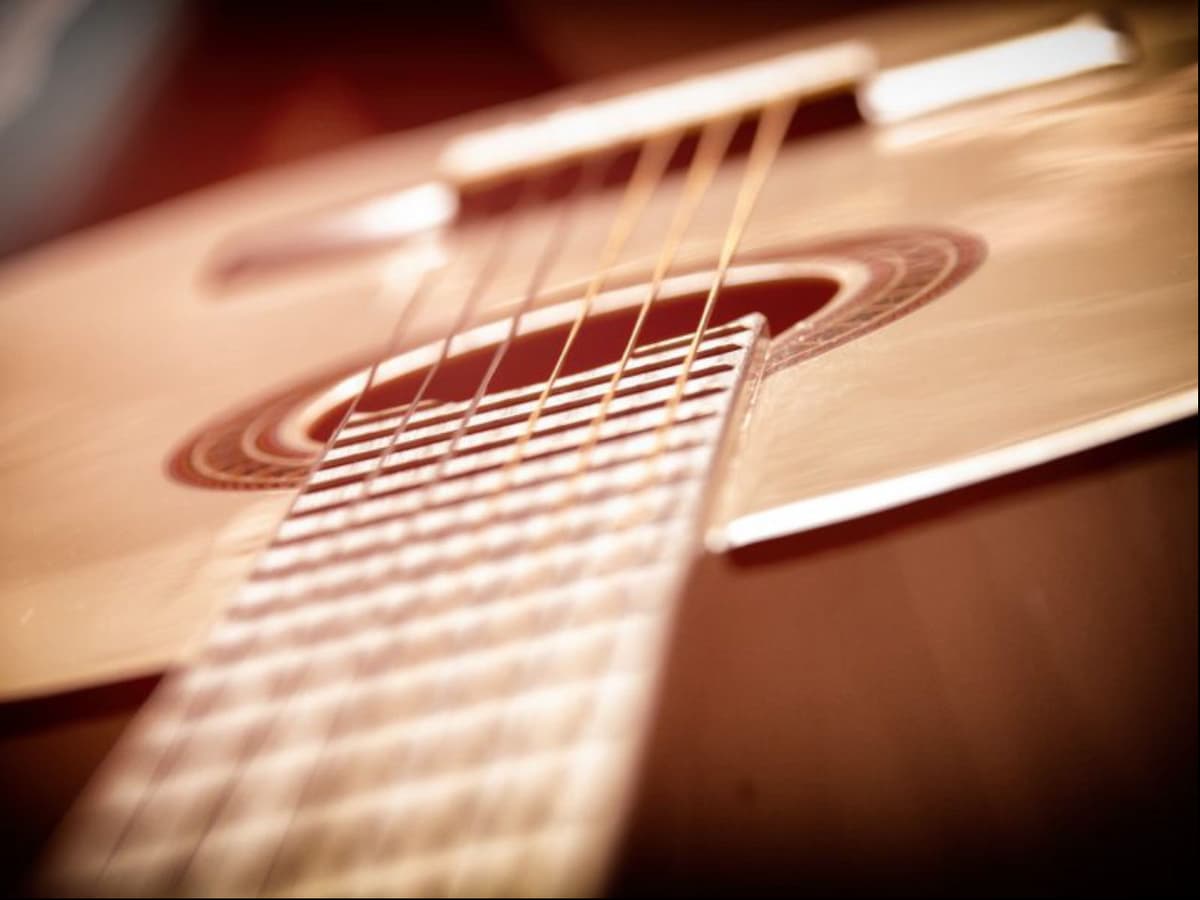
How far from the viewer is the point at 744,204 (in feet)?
2.77

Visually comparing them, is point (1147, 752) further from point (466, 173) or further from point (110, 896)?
point (466, 173)

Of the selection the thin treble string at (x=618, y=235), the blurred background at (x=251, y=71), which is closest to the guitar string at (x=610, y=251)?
the thin treble string at (x=618, y=235)

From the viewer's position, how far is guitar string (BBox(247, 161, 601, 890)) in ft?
1.13

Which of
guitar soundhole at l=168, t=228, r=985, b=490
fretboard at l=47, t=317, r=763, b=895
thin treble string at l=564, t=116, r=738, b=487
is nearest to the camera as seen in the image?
fretboard at l=47, t=317, r=763, b=895

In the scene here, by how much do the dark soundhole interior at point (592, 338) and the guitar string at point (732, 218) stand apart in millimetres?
21

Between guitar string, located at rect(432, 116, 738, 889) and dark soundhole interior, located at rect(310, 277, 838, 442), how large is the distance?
0.02 m

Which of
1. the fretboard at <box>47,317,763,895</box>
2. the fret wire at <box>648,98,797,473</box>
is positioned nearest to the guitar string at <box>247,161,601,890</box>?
the fretboard at <box>47,317,763,895</box>

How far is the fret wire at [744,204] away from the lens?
0.53 meters

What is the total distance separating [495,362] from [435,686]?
317 millimetres

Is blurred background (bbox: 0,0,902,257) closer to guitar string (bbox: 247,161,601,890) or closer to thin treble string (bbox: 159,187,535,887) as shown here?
guitar string (bbox: 247,161,601,890)

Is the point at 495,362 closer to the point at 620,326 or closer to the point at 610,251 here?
the point at 620,326

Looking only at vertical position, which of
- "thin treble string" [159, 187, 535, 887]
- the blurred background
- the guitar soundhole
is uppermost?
the blurred background

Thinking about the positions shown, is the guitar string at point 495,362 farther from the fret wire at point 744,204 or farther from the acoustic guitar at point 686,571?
the fret wire at point 744,204

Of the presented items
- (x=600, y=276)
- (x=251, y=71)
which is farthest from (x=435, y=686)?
(x=251, y=71)
